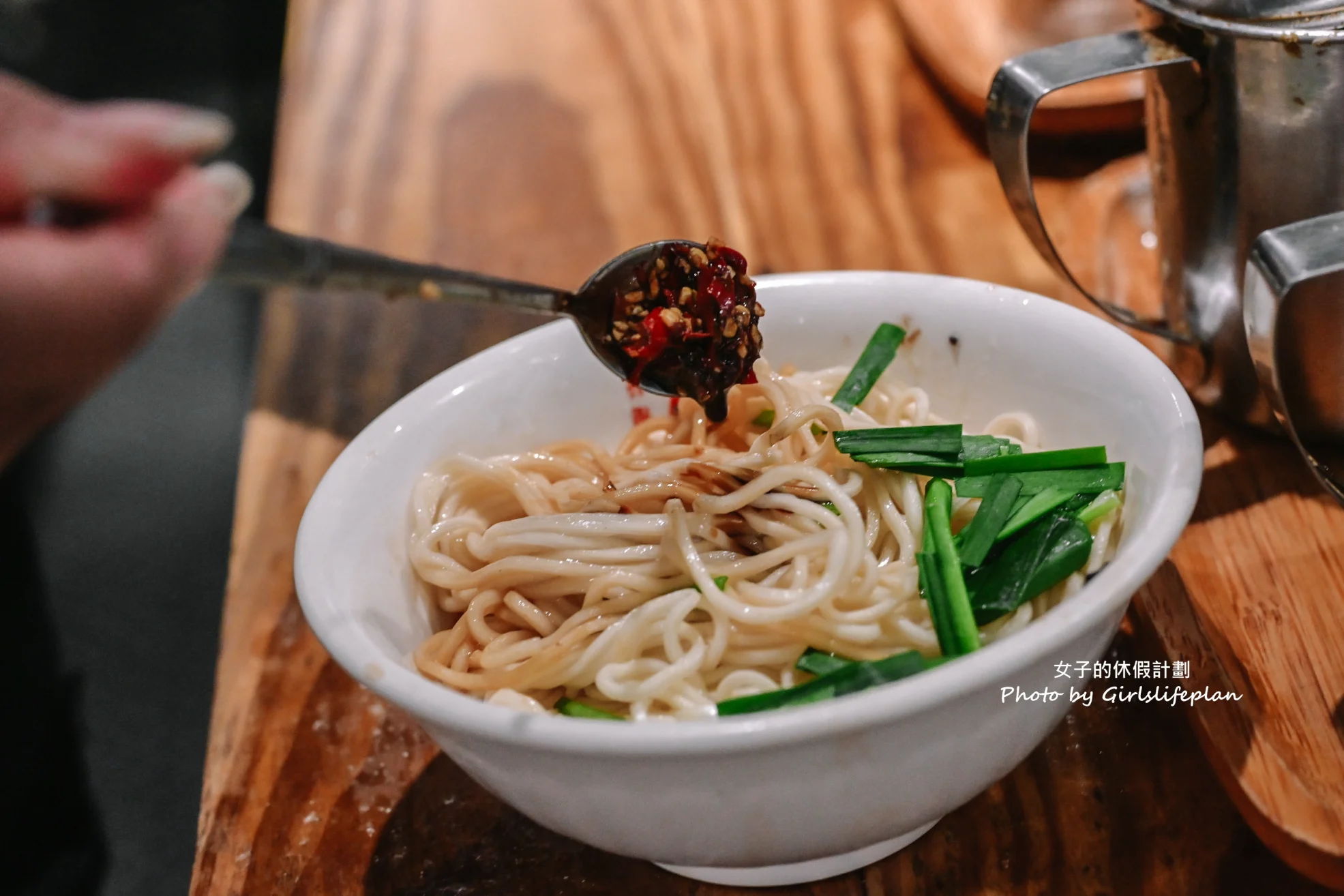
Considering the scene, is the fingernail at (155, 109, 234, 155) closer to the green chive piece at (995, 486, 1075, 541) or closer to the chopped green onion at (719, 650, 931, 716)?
the chopped green onion at (719, 650, 931, 716)

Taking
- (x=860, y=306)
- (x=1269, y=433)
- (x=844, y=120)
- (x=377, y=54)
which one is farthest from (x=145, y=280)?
(x=377, y=54)

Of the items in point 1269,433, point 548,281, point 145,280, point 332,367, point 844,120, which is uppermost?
point 145,280

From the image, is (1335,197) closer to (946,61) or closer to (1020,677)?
(1020,677)

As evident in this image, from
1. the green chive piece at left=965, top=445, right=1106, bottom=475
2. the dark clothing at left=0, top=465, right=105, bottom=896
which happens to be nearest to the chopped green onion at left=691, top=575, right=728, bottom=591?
the green chive piece at left=965, top=445, right=1106, bottom=475

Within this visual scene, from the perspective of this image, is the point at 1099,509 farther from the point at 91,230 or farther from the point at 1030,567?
the point at 91,230

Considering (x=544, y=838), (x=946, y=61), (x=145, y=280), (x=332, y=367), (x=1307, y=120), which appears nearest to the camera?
(x=145, y=280)

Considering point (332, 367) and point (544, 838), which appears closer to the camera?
point (544, 838)

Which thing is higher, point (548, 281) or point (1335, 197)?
point (1335, 197)

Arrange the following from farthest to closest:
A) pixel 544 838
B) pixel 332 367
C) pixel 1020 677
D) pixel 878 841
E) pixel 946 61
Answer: pixel 946 61 → pixel 332 367 → pixel 544 838 → pixel 878 841 → pixel 1020 677
